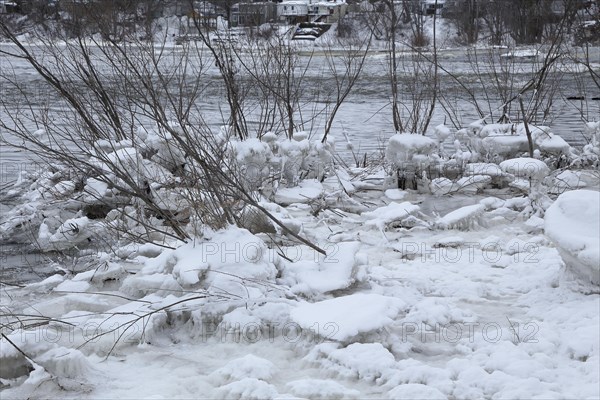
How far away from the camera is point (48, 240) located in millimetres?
7195

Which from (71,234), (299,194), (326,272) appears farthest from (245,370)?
(299,194)

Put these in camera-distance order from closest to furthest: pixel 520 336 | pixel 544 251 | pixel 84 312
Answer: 1. pixel 520 336
2. pixel 84 312
3. pixel 544 251

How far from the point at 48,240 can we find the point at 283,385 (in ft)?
12.9

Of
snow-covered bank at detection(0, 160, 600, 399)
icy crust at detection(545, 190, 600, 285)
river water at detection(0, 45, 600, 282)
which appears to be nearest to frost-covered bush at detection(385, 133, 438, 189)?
river water at detection(0, 45, 600, 282)

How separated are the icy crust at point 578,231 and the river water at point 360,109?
3885 mm

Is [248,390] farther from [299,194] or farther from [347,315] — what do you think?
[299,194]

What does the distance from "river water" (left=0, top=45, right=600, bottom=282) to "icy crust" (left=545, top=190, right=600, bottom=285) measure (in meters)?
3.89

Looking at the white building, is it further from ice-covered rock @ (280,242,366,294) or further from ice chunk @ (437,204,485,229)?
ice-covered rock @ (280,242,366,294)

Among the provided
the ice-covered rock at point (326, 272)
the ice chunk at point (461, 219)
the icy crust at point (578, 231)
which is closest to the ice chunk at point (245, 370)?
the ice-covered rock at point (326, 272)

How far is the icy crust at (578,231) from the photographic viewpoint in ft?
15.8

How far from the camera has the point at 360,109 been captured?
18.3 metres

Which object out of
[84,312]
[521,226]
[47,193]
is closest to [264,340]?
[84,312]

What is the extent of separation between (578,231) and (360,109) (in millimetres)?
13497

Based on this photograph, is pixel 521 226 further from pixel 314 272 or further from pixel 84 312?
pixel 84 312
